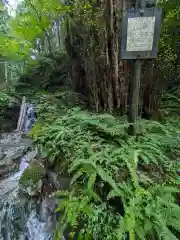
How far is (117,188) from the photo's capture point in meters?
1.77

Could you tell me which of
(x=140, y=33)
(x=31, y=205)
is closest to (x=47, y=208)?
(x=31, y=205)

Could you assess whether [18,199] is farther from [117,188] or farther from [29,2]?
[29,2]

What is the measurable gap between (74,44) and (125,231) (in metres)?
3.99

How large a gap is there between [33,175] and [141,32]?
224cm

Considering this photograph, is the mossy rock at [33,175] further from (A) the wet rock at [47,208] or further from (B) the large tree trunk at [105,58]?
(B) the large tree trunk at [105,58]

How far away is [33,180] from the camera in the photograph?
2408 millimetres

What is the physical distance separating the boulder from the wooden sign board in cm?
188

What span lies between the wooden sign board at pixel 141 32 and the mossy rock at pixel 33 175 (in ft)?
6.13

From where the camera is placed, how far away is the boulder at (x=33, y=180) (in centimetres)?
234

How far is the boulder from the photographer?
2.34 m

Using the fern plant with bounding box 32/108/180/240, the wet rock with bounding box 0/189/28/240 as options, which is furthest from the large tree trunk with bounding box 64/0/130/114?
the wet rock with bounding box 0/189/28/240

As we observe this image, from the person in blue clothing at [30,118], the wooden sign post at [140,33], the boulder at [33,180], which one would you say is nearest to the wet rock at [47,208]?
the boulder at [33,180]

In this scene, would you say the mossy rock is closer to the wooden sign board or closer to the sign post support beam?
the sign post support beam

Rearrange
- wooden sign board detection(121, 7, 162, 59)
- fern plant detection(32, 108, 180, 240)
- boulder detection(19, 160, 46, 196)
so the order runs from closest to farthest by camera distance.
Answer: fern plant detection(32, 108, 180, 240)
wooden sign board detection(121, 7, 162, 59)
boulder detection(19, 160, 46, 196)
